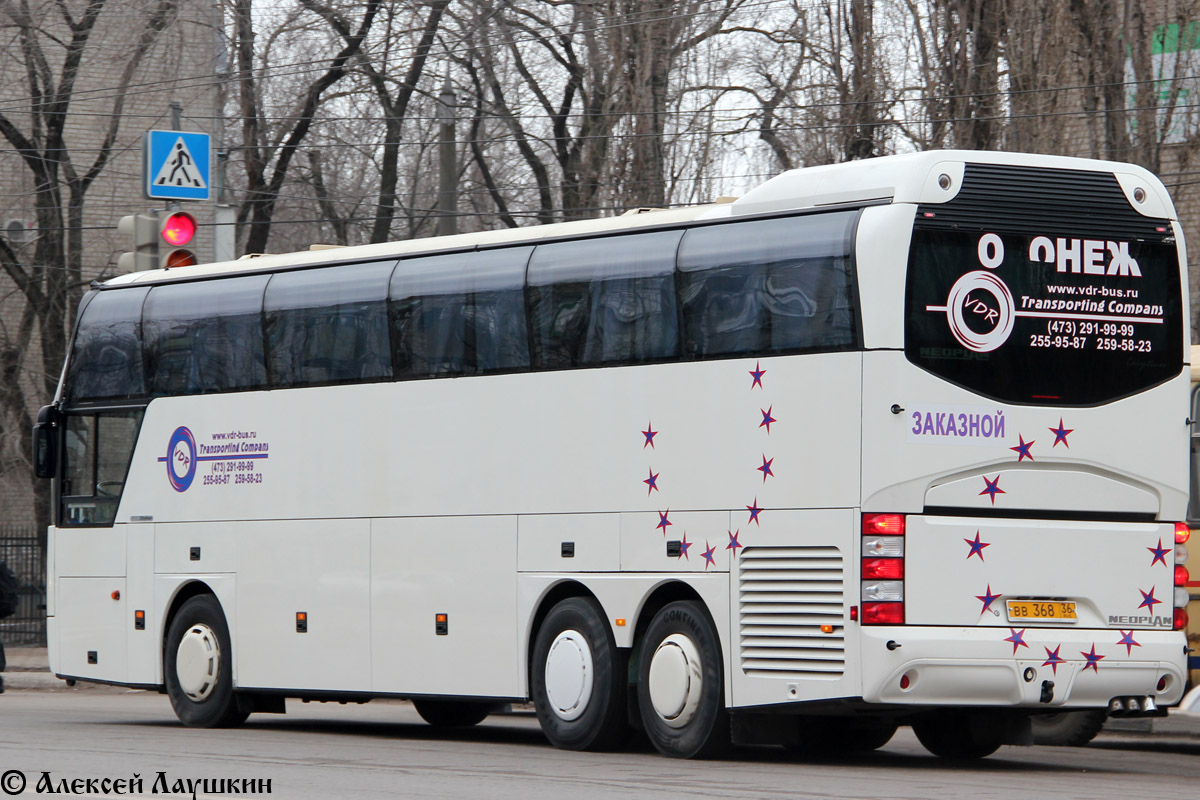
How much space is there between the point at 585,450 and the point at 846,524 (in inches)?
102

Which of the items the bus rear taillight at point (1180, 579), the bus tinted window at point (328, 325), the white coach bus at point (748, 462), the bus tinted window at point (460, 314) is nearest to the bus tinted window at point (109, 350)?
the white coach bus at point (748, 462)

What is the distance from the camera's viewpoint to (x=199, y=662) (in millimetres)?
17641

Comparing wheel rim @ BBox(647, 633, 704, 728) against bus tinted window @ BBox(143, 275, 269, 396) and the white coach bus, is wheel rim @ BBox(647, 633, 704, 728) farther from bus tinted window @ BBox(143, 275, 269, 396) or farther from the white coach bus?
bus tinted window @ BBox(143, 275, 269, 396)

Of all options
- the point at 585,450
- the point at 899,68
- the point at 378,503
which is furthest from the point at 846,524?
the point at 899,68

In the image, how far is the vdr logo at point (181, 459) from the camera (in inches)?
701

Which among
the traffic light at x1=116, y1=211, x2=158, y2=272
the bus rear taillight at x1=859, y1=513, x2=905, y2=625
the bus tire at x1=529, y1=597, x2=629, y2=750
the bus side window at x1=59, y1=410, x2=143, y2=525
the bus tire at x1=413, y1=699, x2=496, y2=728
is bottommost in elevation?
the bus tire at x1=413, y1=699, x2=496, y2=728

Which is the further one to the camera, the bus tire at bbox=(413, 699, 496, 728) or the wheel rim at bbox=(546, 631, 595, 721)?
the bus tire at bbox=(413, 699, 496, 728)

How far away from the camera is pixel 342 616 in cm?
1641

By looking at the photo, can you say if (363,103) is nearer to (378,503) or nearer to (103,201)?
(103,201)

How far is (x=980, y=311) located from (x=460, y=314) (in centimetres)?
445

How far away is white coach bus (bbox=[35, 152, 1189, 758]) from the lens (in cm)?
1243

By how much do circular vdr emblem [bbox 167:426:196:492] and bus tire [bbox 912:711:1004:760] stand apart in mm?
6993

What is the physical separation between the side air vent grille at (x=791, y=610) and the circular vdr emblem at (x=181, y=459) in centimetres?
649

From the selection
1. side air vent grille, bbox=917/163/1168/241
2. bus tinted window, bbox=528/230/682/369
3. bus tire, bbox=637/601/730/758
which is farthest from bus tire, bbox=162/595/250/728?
side air vent grille, bbox=917/163/1168/241
